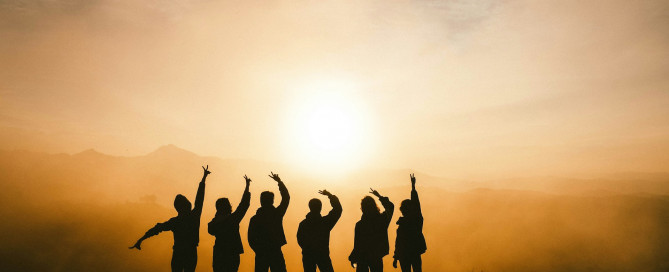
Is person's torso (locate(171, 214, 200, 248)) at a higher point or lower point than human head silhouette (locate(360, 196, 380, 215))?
lower

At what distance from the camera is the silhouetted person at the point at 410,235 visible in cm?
808

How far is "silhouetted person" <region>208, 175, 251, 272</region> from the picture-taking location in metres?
6.91

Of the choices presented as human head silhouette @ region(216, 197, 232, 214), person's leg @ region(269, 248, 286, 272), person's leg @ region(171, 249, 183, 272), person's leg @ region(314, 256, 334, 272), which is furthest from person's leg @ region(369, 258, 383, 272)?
person's leg @ region(171, 249, 183, 272)

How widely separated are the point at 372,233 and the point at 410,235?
108 centimetres

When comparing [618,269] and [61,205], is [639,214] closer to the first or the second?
[618,269]

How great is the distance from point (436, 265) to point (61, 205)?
19664cm

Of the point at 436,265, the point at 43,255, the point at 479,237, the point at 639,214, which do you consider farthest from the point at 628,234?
the point at 43,255

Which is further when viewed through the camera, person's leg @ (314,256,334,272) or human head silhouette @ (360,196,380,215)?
human head silhouette @ (360,196,380,215)

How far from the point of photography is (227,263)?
7.07m

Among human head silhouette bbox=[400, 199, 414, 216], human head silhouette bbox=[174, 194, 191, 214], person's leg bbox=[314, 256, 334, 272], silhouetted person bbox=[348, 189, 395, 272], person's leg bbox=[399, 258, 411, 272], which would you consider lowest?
person's leg bbox=[399, 258, 411, 272]

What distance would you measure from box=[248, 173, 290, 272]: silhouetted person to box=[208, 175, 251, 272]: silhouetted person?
1.01 feet

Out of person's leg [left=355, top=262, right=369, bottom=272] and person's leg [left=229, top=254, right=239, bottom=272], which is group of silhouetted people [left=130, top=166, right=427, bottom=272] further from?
person's leg [left=355, top=262, right=369, bottom=272]

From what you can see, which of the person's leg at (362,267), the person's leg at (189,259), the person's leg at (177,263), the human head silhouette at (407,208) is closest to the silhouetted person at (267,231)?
the person's leg at (189,259)

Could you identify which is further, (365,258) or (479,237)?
(479,237)
